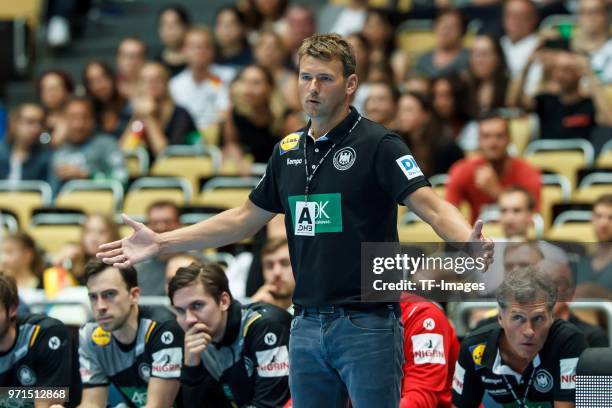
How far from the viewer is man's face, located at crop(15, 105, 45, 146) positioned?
483 inches

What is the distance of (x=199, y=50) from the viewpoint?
12.8m

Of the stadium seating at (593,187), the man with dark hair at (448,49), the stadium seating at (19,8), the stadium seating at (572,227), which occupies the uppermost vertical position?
the stadium seating at (19,8)

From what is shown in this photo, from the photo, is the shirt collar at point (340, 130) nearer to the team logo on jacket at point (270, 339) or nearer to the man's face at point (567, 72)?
the team logo on jacket at point (270, 339)

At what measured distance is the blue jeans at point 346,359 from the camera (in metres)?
5.15

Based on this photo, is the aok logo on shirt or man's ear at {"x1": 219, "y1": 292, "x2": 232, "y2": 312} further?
man's ear at {"x1": 219, "y1": 292, "x2": 232, "y2": 312}

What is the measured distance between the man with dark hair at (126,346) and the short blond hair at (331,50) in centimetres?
227

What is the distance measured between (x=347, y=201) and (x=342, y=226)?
4.1 inches

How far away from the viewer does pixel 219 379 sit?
700 cm

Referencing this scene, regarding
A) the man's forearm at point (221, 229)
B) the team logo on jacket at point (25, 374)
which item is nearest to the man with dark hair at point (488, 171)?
the team logo on jacket at point (25, 374)

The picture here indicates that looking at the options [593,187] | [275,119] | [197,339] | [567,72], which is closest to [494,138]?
[593,187]

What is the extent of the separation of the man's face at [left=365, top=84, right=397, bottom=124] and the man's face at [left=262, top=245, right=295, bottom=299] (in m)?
3.17

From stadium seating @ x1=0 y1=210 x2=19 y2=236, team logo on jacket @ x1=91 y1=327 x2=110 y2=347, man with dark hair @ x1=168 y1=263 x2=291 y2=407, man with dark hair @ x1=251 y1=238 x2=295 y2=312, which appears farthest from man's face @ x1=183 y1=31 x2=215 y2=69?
man with dark hair @ x1=168 y1=263 x2=291 y2=407

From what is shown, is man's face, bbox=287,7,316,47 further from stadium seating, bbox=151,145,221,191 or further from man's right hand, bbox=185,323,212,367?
man's right hand, bbox=185,323,212,367

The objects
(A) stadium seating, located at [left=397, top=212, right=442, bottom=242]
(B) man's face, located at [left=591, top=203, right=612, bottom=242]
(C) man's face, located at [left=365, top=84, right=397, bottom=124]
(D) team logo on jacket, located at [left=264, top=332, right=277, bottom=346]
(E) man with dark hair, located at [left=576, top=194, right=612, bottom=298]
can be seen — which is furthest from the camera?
(C) man's face, located at [left=365, top=84, right=397, bottom=124]
